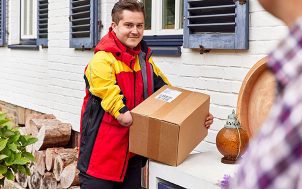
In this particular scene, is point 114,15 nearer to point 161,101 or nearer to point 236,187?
point 161,101

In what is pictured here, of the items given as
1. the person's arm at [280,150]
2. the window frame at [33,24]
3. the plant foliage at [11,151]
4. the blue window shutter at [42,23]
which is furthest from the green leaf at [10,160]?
the window frame at [33,24]

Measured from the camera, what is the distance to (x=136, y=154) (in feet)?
10.5

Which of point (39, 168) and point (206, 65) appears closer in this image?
point (206, 65)

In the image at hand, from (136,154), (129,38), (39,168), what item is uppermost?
(129,38)

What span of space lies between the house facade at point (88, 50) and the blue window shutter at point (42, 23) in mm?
12

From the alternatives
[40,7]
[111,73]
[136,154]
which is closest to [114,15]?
[111,73]

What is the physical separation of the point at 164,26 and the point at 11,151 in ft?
5.39

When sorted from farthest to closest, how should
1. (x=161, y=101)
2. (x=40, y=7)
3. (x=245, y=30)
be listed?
1. (x=40, y=7)
2. (x=245, y=30)
3. (x=161, y=101)

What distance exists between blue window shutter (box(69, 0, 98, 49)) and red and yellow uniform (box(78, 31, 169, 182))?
2507 mm

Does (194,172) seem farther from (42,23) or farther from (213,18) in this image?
(42,23)

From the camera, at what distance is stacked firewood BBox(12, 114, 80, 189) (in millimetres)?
5410

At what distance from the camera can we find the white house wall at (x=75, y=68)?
3623mm

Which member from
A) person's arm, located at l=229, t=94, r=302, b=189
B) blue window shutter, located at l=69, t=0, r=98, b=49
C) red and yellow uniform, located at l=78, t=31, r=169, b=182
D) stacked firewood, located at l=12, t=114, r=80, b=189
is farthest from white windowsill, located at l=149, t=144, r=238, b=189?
→ blue window shutter, located at l=69, t=0, r=98, b=49

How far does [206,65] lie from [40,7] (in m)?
3.98
